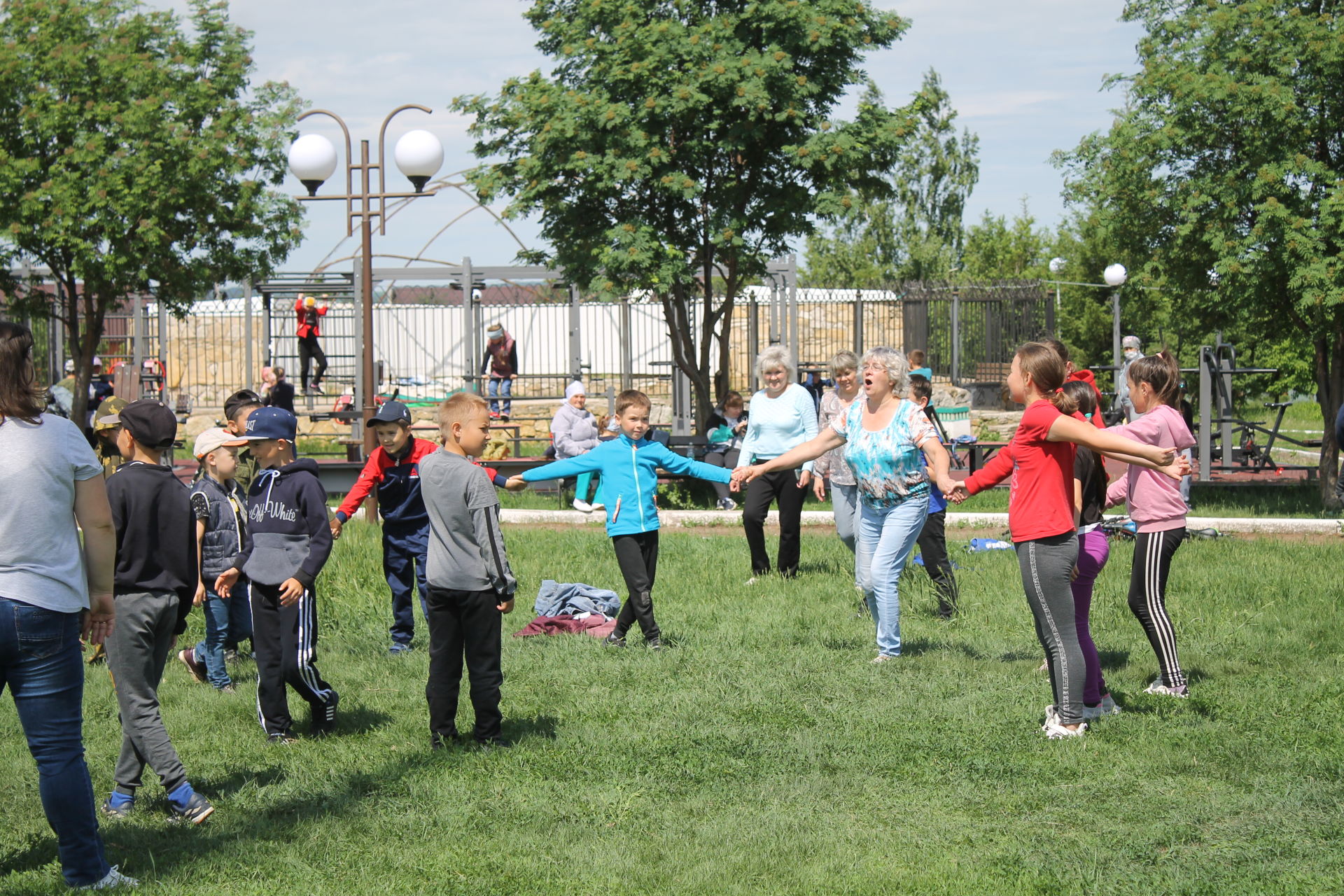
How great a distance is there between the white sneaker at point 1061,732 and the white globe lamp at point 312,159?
11.2 metres

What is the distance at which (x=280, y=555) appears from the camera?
20.0 feet

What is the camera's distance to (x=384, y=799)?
5312mm

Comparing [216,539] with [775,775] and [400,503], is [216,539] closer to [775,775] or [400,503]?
[400,503]

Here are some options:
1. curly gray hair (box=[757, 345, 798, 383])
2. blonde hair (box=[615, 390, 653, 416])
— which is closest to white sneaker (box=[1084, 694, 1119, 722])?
blonde hair (box=[615, 390, 653, 416])

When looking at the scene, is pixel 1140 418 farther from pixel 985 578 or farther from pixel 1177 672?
pixel 985 578

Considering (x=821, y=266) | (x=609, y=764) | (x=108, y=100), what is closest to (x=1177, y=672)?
(x=609, y=764)

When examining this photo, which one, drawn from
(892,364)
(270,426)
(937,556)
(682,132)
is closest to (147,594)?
(270,426)

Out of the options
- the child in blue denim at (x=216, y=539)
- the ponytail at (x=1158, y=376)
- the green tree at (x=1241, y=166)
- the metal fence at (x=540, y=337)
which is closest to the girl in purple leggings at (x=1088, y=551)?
the ponytail at (x=1158, y=376)

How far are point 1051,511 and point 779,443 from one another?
4.47m

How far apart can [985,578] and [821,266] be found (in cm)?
3604

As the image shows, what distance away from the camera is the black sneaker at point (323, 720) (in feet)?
20.9

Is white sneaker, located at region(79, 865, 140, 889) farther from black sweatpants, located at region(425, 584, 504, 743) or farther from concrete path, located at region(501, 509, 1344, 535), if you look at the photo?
concrete path, located at region(501, 509, 1344, 535)

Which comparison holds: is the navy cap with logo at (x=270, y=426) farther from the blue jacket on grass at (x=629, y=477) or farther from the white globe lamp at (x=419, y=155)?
the white globe lamp at (x=419, y=155)

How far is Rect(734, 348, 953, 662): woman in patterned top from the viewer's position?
7445mm
